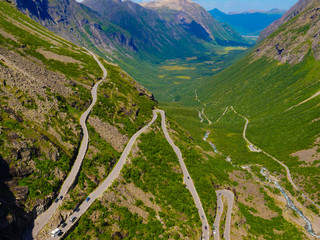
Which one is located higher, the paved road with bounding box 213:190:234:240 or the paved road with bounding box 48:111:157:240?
the paved road with bounding box 213:190:234:240

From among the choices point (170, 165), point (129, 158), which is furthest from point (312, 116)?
point (129, 158)

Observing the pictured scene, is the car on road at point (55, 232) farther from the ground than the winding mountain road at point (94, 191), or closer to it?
closer to it

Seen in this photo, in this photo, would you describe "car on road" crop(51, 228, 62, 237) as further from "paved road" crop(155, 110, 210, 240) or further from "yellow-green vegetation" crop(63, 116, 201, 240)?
"paved road" crop(155, 110, 210, 240)

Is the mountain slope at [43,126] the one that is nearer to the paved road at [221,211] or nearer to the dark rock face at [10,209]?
the dark rock face at [10,209]

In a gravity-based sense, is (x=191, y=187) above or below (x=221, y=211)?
below

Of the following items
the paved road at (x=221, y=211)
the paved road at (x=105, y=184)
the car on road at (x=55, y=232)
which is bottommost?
the car on road at (x=55, y=232)

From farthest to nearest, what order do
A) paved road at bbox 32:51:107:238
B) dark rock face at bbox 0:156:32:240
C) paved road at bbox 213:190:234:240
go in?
paved road at bbox 213:190:234:240 → paved road at bbox 32:51:107:238 → dark rock face at bbox 0:156:32:240

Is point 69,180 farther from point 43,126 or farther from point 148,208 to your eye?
point 148,208

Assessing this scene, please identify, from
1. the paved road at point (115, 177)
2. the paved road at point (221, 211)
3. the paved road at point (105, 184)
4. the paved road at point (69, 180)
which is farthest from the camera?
the paved road at point (221, 211)

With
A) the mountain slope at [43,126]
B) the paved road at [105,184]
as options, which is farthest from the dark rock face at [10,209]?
the paved road at [105,184]

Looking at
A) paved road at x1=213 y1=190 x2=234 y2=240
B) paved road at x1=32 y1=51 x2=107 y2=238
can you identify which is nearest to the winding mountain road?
paved road at x1=32 y1=51 x2=107 y2=238

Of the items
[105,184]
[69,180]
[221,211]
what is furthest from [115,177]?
[221,211]
